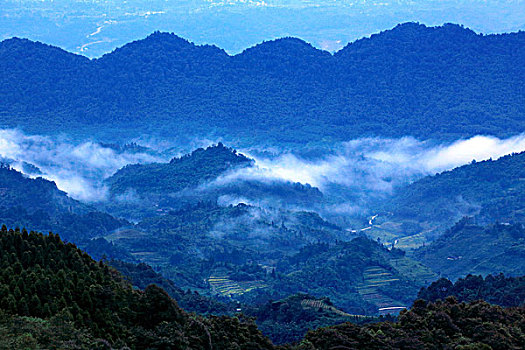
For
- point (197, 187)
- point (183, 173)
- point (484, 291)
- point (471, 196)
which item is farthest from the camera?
point (183, 173)

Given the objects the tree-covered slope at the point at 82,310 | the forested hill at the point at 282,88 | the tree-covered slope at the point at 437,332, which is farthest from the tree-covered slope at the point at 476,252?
the forested hill at the point at 282,88

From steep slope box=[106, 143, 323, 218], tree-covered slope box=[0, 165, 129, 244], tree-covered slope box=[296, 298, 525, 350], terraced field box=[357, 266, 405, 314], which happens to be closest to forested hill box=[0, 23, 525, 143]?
steep slope box=[106, 143, 323, 218]

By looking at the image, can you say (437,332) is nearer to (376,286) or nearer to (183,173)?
(376,286)

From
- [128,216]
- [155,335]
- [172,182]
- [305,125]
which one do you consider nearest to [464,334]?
[155,335]

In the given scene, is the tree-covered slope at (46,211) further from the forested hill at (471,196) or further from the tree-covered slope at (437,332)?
the tree-covered slope at (437,332)

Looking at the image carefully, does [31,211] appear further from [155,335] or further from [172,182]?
[155,335]

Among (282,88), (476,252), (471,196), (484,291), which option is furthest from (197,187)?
(484,291)

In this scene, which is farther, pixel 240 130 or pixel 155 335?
pixel 240 130
